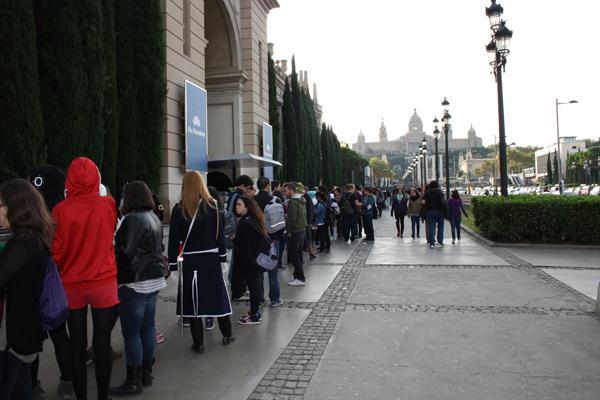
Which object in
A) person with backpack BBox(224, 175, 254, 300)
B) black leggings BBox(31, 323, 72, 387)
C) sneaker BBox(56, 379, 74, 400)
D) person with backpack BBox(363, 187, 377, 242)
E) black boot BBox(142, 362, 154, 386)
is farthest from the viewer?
person with backpack BBox(363, 187, 377, 242)

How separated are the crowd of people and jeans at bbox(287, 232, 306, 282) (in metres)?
2.10

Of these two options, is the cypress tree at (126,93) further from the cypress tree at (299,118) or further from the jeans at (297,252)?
the cypress tree at (299,118)

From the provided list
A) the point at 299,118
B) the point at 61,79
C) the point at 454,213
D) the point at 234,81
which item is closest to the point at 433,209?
the point at 454,213


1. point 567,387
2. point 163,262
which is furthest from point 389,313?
point 163,262

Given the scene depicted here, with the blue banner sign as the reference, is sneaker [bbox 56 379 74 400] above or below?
below

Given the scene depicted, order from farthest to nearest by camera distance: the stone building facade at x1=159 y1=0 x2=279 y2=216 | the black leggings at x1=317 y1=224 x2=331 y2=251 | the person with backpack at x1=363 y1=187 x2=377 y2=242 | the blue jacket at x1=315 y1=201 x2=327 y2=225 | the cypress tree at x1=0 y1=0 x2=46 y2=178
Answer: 1. the stone building facade at x1=159 y1=0 x2=279 y2=216
2. the person with backpack at x1=363 y1=187 x2=377 y2=242
3. the black leggings at x1=317 y1=224 x2=331 y2=251
4. the blue jacket at x1=315 y1=201 x2=327 y2=225
5. the cypress tree at x1=0 y1=0 x2=46 y2=178

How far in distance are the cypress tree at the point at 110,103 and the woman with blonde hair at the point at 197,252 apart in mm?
6811

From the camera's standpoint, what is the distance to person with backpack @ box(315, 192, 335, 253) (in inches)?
498

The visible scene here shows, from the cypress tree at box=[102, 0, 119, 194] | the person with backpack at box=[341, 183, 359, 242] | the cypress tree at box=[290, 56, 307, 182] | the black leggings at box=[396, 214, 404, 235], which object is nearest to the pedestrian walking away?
the black leggings at box=[396, 214, 404, 235]

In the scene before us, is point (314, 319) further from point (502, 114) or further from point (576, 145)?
point (576, 145)

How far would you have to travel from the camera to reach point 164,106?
13.6 m

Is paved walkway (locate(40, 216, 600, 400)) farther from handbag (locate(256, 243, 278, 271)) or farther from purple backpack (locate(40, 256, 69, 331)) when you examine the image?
purple backpack (locate(40, 256, 69, 331))

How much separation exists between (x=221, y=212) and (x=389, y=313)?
276cm

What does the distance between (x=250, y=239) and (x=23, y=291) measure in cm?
312
